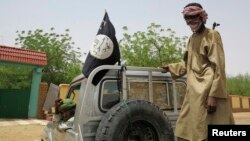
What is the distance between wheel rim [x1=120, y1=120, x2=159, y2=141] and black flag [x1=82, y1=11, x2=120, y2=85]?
741mm

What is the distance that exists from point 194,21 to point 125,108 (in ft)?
4.93

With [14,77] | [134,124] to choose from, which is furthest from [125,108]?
[14,77]

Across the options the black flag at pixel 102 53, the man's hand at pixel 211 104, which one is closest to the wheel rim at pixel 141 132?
the black flag at pixel 102 53

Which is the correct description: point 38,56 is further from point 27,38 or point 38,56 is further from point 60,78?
point 27,38

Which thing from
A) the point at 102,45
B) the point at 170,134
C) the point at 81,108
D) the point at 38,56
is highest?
the point at 38,56

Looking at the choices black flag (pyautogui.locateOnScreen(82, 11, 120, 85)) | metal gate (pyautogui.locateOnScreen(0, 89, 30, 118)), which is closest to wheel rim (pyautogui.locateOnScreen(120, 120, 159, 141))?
black flag (pyautogui.locateOnScreen(82, 11, 120, 85))

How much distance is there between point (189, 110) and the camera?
3094 millimetres

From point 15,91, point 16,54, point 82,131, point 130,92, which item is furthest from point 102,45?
point 15,91

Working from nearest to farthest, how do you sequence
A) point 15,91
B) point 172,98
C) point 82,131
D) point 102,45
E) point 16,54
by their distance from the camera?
point 82,131
point 102,45
point 172,98
point 16,54
point 15,91

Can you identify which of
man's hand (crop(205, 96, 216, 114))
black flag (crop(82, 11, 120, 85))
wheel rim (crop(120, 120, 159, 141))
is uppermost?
black flag (crop(82, 11, 120, 85))

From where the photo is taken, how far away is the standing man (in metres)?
2.90

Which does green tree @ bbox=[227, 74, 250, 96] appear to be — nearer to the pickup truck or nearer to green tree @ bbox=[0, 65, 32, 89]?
green tree @ bbox=[0, 65, 32, 89]

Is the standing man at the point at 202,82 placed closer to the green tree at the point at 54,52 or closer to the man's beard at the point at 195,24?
the man's beard at the point at 195,24

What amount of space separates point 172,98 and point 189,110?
1.98 m
